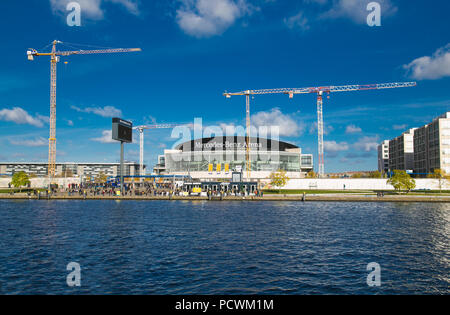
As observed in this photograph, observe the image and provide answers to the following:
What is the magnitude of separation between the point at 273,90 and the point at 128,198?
108668 millimetres

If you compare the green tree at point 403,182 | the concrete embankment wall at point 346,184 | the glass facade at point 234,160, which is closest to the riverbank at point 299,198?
the green tree at point 403,182

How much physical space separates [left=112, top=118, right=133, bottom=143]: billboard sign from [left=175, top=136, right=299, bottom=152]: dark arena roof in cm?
4572

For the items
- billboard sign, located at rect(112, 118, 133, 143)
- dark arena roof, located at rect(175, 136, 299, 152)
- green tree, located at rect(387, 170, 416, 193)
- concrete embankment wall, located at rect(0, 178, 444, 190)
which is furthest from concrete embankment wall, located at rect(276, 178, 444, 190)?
billboard sign, located at rect(112, 118, 133, 143)

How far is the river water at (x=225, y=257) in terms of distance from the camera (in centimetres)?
2003

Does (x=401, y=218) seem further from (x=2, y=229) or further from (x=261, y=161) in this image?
(x=261, y=161)

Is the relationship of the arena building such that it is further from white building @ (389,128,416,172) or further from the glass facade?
white building @ (389,128,416,172)

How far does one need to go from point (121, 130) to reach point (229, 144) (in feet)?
189

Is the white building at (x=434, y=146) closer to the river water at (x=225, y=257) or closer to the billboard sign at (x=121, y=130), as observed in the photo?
the river water at (x=225, y=257)

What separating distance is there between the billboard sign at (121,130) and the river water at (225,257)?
7219cm

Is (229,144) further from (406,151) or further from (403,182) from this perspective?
(406,151)
